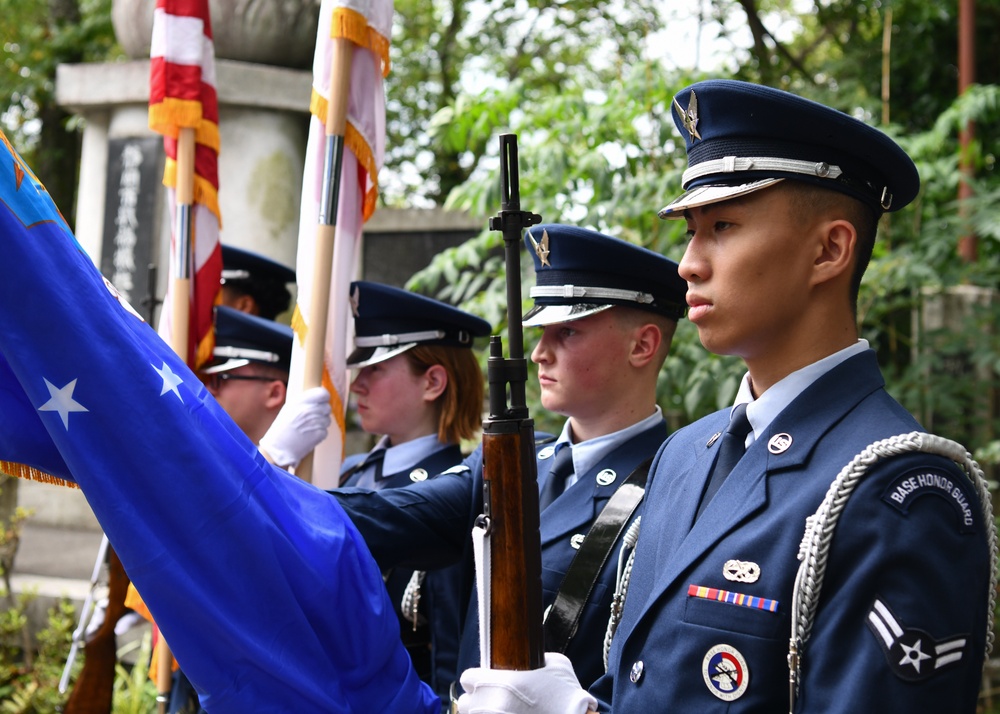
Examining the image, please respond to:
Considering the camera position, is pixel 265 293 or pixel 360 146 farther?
pixel 265 293

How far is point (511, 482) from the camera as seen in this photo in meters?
2.07

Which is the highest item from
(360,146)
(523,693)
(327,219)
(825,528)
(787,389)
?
(360,146)

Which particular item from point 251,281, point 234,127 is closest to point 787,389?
point 251,281

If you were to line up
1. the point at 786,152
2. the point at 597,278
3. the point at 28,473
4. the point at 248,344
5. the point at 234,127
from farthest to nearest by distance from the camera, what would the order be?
the point at 234,127 → the point at 248,344 → the point at 597,278 → the point at 28,473 → the point at 786,152

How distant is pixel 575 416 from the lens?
9.84ft

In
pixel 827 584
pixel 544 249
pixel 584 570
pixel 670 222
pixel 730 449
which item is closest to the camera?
pixel 827 584

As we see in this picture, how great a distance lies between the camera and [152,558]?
2.09 m

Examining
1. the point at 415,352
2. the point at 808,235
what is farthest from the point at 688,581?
the point at 415,352

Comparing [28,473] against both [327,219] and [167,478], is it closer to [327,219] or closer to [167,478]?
[167,478]

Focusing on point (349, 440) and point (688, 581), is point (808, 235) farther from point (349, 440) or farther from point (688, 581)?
point (349, 440)

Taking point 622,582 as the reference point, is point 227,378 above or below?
above

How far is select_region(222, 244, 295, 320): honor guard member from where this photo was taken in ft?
16.6

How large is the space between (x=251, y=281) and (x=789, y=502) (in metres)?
3.76

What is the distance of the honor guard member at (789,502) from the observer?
159cm
